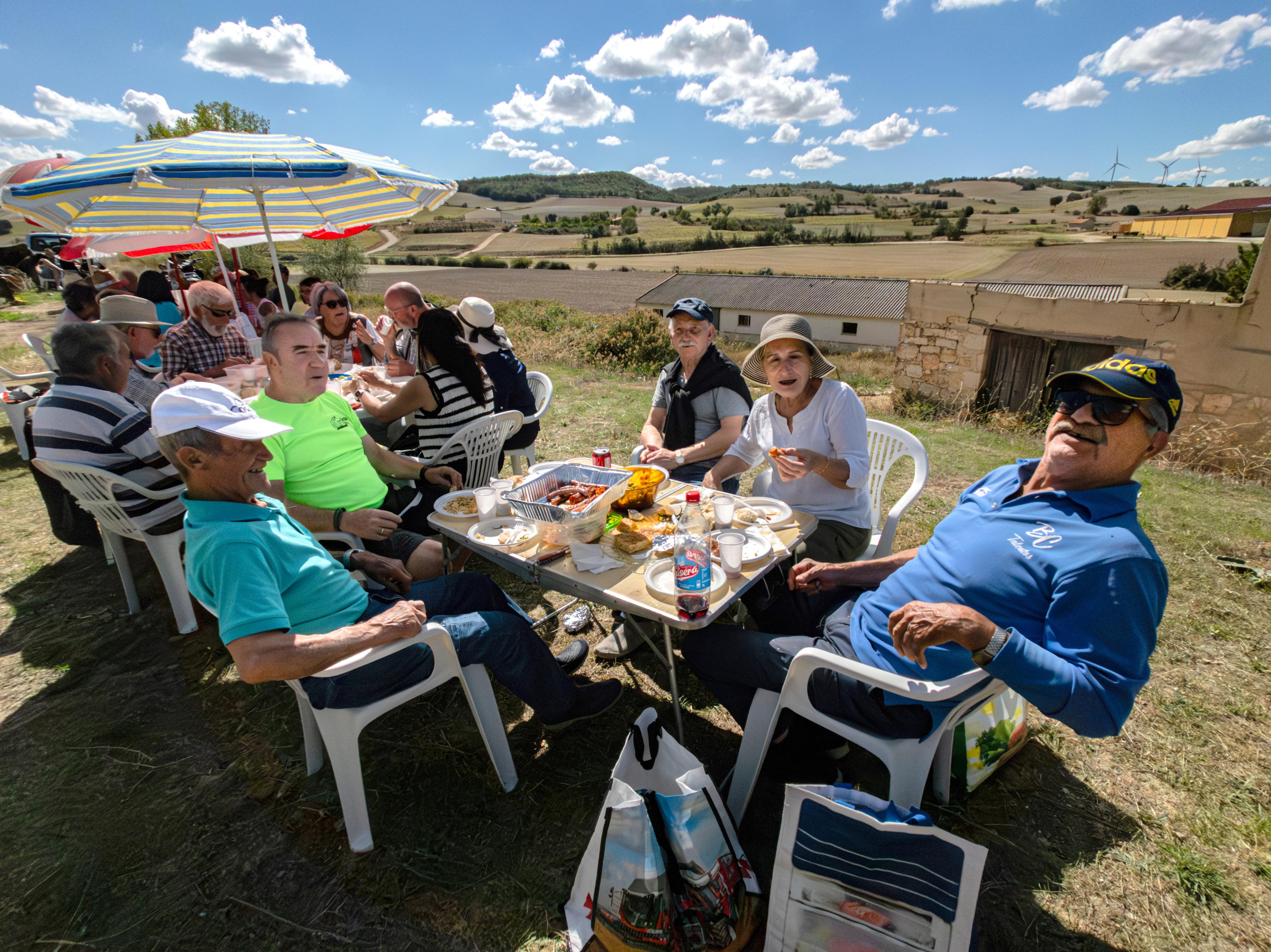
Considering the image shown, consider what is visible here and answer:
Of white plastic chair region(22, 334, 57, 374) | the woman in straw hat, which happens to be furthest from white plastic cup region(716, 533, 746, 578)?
white plastic chair region(22, 334, 57, 374)

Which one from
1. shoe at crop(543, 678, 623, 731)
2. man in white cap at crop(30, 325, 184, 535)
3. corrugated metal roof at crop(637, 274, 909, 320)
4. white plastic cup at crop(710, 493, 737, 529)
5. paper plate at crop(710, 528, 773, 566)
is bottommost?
corrugated metal roof at crop(637, 274, 909, 320)

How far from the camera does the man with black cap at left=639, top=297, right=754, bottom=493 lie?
3562 mm

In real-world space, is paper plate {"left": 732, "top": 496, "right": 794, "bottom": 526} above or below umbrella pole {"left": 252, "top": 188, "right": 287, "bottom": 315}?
below

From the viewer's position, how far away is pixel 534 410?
4.68m

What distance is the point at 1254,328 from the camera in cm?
910

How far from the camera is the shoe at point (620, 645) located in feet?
10.5

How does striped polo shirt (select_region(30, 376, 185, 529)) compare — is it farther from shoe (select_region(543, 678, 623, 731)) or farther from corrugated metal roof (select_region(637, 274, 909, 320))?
corrugated metal roof (select_region(637, 274, 909, 320))

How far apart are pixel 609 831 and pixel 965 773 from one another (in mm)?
1526

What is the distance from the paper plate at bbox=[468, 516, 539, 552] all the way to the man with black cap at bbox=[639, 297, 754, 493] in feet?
3.55

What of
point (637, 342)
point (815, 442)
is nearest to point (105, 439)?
point (815, 442)

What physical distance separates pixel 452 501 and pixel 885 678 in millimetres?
2099

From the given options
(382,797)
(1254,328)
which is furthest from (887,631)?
(1254,328)

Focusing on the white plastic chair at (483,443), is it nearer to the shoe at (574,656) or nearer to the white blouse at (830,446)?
the shoe at (574,656)

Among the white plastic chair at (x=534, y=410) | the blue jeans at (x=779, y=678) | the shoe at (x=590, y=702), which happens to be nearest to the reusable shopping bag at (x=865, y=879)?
the blue jeans at (x=779, y=678)
